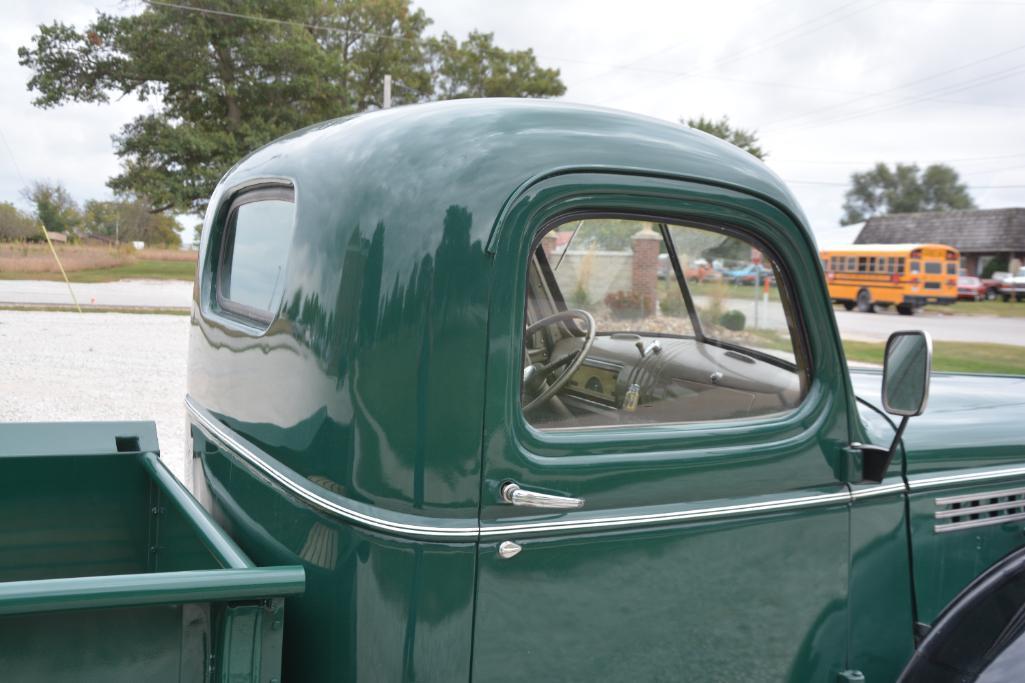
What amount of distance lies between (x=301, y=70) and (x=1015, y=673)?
33000 mm

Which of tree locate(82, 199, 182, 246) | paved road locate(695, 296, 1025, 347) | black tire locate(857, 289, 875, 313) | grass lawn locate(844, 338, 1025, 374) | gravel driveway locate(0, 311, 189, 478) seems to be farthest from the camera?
tree locate(82, 199, 182, 246)

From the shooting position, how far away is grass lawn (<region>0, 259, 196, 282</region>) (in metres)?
27.1

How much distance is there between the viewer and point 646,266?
1947mm

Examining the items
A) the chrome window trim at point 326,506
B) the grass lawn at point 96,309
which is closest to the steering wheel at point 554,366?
the chrome window trim at point 326,506

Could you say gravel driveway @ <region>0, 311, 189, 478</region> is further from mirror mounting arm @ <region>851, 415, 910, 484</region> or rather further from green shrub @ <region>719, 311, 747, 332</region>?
mirror mounting arm @ <region>851, 415, 910, 484</region>

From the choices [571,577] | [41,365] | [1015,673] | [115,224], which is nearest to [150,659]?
[571,577]

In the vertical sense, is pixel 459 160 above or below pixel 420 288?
above

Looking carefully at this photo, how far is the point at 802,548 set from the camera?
1.84 m

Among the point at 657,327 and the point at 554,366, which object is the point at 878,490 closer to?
the point at 657,327

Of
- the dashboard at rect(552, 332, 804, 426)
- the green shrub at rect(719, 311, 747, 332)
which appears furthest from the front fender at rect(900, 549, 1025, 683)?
the green shrub at rect(719, 311, 747, 332)

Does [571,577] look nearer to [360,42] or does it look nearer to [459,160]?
[459,160]

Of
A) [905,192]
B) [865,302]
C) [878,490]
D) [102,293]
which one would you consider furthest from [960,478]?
[905,192]

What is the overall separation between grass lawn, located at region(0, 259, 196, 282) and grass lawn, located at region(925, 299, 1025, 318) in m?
29.9

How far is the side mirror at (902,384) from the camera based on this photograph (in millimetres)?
1811
